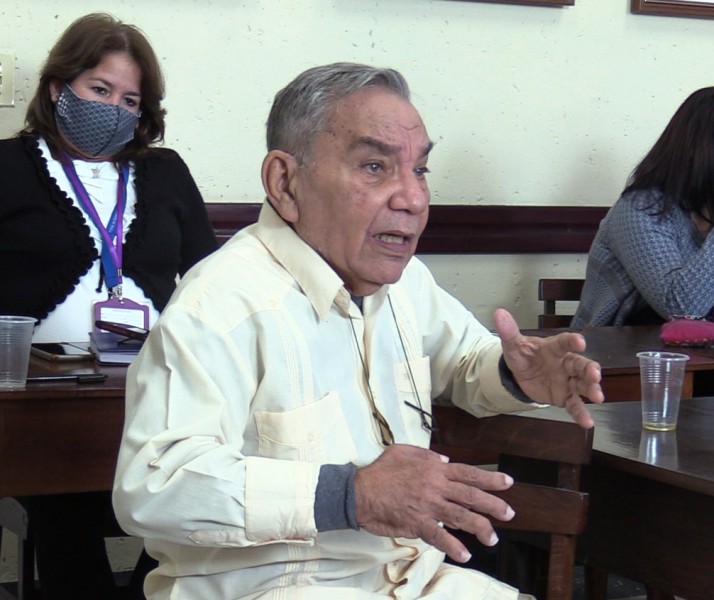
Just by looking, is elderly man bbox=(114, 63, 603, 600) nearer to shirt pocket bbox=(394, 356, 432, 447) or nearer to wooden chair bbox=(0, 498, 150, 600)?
shirt pocket bbox=(394, 356, 432, 447)

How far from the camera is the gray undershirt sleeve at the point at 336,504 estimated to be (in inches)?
50.6

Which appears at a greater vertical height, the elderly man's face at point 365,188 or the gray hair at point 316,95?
the gray hair at point 316,95

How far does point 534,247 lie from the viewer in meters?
4.00

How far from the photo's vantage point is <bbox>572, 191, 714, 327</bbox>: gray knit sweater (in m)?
3.26

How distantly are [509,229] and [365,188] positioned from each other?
2.44 meters

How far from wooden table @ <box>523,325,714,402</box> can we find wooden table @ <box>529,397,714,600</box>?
22.7 inches

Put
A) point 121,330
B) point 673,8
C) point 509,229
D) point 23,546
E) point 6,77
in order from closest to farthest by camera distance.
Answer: point 121,330
point 23,546
point 6,77
point 509,229
point 673,8

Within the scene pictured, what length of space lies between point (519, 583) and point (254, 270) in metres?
0.69

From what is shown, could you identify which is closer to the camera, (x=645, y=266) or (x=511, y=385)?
(x=511, y=385)

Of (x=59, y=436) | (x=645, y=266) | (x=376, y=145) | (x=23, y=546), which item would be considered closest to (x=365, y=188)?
(x=376, y=145)

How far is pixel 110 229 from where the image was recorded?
288cm

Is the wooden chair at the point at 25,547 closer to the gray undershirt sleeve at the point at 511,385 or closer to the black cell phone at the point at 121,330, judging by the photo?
the black cell phone at the point at 121,330

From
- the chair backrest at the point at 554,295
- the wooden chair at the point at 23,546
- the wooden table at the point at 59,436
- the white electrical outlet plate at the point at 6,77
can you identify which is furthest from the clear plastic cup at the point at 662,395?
the white electrical outlet plate at the point at 6,77

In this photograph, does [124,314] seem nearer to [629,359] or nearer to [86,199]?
[86,199]
